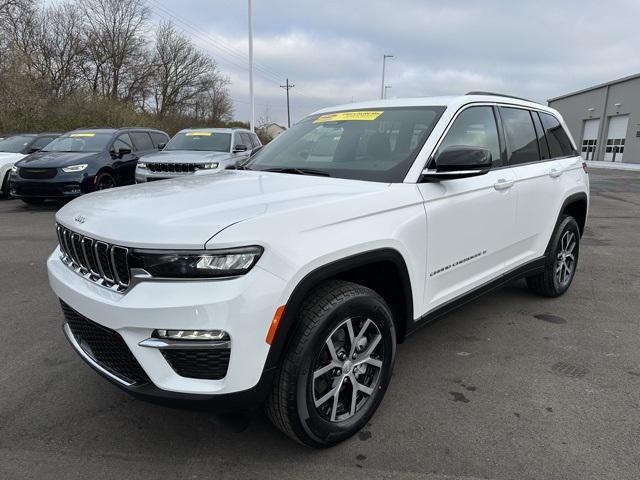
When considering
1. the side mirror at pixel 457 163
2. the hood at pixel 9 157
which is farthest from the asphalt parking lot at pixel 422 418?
the hood at pixel 9 157

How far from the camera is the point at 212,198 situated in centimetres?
244

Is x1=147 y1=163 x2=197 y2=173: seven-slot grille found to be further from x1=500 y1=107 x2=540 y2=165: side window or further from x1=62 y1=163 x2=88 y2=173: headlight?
x1=500 y1=107 x2=540 y2=165: side window

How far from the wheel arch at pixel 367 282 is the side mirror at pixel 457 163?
0.59 meters

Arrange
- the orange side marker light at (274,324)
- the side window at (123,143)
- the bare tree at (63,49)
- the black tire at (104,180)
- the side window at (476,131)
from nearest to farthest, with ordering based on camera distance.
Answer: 1. the orange side marker light at (274,324)
2. the side window at (476,131)
3. the black tire at (104,180)
4. the side window at (123,143)
5. the bare tree at (63,49)

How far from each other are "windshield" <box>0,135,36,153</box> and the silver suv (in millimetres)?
4215

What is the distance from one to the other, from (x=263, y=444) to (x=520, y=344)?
223cm

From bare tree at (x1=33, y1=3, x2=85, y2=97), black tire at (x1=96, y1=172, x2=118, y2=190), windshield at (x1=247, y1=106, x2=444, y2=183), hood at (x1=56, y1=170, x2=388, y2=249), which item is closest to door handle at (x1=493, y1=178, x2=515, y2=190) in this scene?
windshield at (x1=247, y1=106, x2=444, y2=183)

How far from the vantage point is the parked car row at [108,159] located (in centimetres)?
953

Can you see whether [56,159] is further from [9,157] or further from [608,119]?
[608,119]

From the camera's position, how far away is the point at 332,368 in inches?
93.6

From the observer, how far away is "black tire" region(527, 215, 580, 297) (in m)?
4.39

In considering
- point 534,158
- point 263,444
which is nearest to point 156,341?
point 263,444

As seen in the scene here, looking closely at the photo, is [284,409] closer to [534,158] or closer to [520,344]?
[520,344]

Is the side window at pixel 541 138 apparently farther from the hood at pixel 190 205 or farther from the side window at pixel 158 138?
the side window at pixel 158 138
